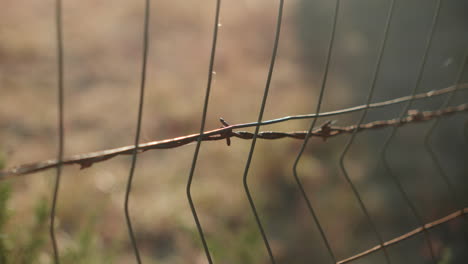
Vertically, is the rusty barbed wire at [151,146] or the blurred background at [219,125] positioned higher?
the blurred background at [219,125]

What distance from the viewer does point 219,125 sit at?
13.1 ft

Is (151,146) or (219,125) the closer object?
(151,146)

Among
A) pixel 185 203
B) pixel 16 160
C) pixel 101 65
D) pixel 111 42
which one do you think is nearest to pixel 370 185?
pixel 185 203

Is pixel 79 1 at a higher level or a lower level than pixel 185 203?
higher

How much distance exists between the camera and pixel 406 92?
4926 mm

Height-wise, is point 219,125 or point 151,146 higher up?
→ point 219,125

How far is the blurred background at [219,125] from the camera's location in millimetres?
2959

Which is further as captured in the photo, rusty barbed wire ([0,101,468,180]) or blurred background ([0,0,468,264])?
blurred background ([0,0,468,264])

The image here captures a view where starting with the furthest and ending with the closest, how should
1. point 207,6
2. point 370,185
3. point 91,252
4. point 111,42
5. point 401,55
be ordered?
point 207,6 → point 111,42 → point 401,55 → point 370,185 → point 91,252

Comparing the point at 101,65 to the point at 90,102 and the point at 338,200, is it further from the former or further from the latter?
the point at 338,200

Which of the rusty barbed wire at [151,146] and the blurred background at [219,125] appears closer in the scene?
the rusty barbed wire at [151,146]

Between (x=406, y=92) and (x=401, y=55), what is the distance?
31.6 inches

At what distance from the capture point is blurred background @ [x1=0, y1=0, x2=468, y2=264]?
2.96m

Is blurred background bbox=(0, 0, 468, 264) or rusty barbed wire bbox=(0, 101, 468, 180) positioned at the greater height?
blurred background bbox=(0, 0, 468, 264)
